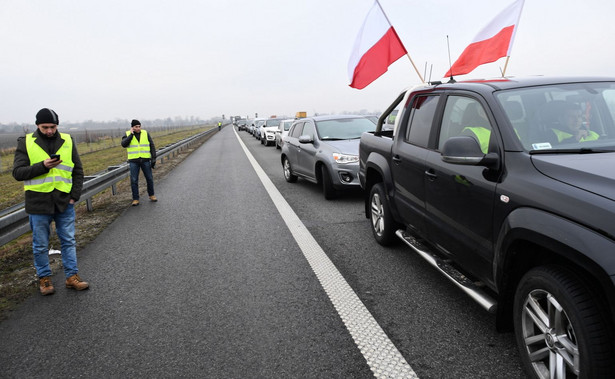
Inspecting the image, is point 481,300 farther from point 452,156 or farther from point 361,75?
point 361,75

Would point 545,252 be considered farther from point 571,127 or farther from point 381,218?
point 381,218

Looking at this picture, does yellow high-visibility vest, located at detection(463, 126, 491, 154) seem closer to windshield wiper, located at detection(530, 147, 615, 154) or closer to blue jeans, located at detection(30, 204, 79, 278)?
windshield wiper, located at detection(530, 147, 615, 154)

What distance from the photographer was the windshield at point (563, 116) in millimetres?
2816

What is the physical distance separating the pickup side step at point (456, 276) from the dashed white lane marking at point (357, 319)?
65 centimetres

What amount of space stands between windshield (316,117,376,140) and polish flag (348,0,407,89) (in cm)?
85

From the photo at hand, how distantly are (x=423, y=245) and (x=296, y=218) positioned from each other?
9.95ft

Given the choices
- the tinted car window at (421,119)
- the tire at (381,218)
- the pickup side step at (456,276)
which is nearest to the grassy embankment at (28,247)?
the tire at (381,218)

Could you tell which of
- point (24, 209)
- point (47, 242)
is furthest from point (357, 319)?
point (24, 209)

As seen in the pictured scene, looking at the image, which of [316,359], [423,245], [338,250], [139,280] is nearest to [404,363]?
[316,359]

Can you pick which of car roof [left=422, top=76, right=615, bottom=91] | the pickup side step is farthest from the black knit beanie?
car roof [left=422, top=76, right=615, bottom=91]

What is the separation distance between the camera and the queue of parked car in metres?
8.01

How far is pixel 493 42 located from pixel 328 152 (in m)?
3.99

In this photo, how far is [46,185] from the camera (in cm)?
424

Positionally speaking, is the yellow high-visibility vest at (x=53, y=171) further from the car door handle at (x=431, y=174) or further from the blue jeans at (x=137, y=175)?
the blue jeans at (x=137, y=175)
